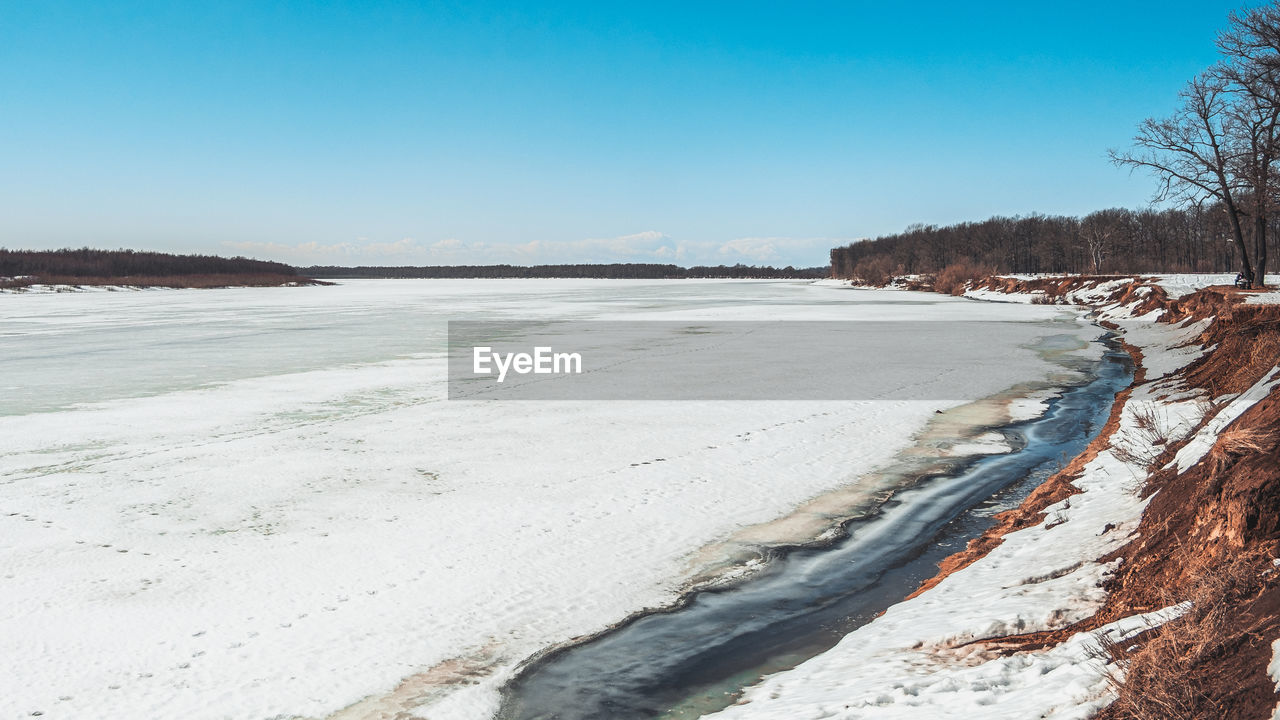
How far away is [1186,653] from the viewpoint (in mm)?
3316

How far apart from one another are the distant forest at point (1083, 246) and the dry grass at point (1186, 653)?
79.5 m

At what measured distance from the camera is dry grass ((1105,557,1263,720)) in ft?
9.87

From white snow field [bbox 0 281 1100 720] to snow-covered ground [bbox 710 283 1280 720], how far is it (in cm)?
37

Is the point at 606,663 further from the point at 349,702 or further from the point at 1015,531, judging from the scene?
the point at 1015,531

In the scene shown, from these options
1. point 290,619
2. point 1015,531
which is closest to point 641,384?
point 1015,531

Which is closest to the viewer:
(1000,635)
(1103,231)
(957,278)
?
(1000,635)

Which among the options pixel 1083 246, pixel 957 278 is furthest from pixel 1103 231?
pixel 957 278

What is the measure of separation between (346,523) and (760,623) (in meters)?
3.67

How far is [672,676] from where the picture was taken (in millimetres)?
4676

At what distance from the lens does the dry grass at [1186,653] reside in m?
3.01

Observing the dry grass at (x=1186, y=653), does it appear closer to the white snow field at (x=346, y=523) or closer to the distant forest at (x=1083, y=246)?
the white snow field at (x=346, y=523)

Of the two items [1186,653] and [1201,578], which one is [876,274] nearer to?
[1201,578]

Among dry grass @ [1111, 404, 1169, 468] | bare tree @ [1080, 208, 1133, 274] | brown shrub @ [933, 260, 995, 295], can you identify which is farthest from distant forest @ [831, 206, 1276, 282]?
dry grass @ [1111, 404, 1169, 468]

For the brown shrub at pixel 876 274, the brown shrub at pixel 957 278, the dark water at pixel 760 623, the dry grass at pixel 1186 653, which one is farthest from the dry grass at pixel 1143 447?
the brown shrub at pixel 876 274
